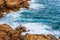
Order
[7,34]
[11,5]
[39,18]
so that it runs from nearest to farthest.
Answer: [7,34], [39,18], [11,5]

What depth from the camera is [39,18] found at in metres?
18.4

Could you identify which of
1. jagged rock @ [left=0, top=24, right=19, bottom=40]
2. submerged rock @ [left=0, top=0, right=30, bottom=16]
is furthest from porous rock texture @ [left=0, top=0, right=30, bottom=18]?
jagged rock @ [left=0, top=24, right=19, bottom=40]

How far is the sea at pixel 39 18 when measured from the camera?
1583 cm

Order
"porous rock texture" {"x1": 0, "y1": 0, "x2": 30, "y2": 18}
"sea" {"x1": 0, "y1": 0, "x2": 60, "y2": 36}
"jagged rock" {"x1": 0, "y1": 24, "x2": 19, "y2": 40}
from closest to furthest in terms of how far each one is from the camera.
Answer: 1. "jagged rock" {"x1": 0, "y1": 24, "x2": 19, "y2": 40}
2. "sea" {"x1": 0, "y1": 0, "x2": 60, "y2": 36}
3. "porous rock texture" {"x1": 0, "y1": 0, "x2": 30, "y2": 18}

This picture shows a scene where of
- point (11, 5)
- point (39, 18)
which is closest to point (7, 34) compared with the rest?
point (39, 18)

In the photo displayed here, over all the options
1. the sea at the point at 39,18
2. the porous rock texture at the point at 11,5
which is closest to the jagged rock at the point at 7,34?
the sea at the point at 39,18

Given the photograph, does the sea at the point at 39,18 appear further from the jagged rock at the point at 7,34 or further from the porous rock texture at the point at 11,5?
the jagged rock at the point at 7,34

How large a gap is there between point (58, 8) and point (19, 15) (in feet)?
14.3

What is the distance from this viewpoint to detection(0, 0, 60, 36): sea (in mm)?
15828

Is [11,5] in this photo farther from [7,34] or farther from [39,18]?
[7,34]

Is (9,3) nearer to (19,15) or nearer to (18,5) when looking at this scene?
(18,5)

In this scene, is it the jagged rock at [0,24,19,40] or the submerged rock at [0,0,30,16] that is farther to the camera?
the submerged rock at [0,0,30,16]

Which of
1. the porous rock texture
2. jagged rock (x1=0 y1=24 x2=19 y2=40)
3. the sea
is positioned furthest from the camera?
the porous rock texture

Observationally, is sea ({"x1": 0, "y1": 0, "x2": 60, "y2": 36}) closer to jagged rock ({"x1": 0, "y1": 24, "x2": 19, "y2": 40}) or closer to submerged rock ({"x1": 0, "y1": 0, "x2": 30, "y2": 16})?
submerged rock ({"x1": 0, "y1": 0, "x2": 30, "y2": 16})
